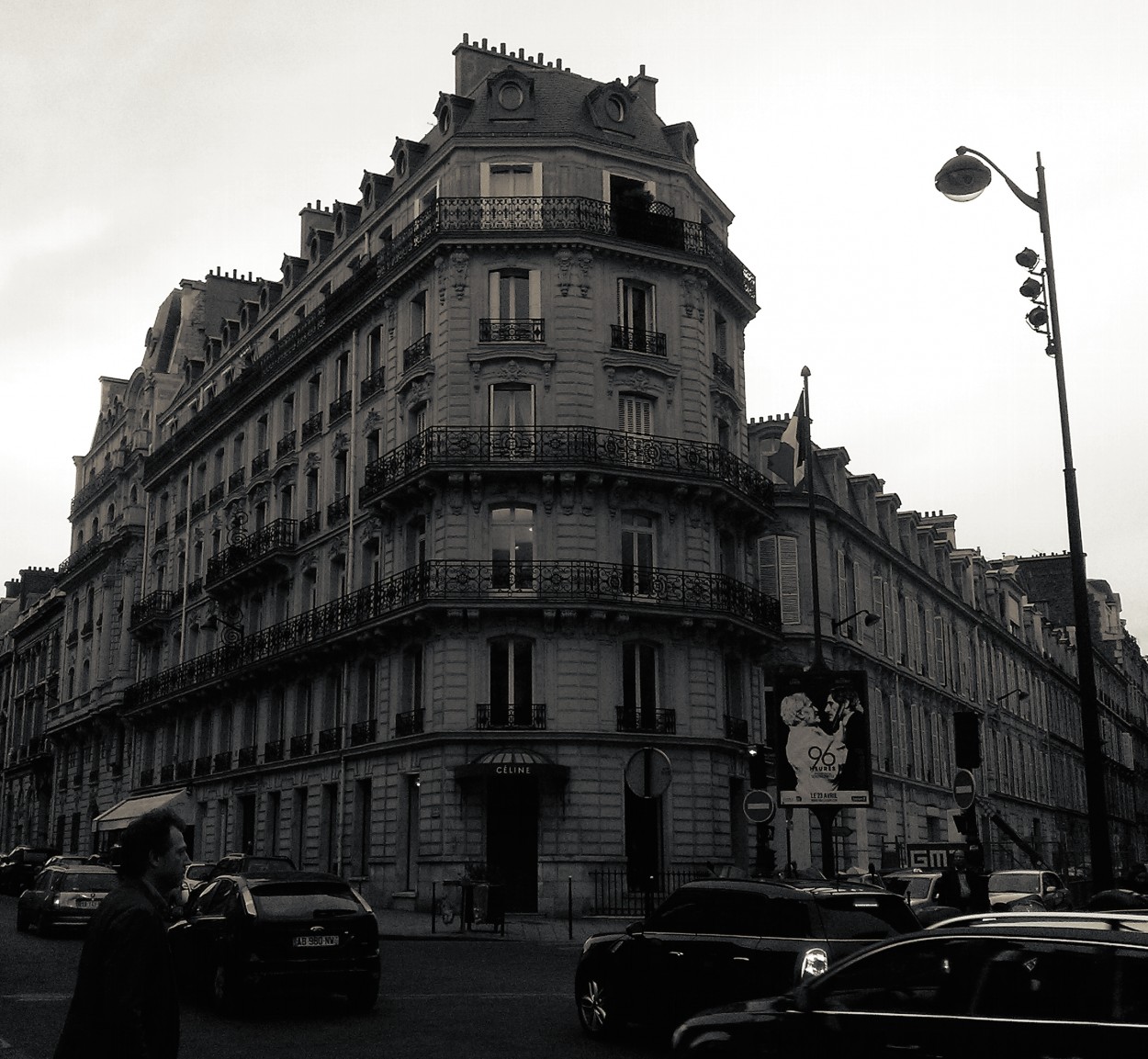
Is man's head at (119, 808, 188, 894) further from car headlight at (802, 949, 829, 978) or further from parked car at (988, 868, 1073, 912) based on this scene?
parked car at (988, 868, 1073, 912)

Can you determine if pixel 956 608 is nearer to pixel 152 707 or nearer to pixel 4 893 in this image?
pixel 152 707

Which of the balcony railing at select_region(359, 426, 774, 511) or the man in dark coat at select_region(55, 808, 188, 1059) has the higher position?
the balcony railing at select_region(359, 426, 774, 511)

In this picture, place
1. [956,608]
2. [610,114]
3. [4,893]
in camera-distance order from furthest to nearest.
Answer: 1. [956,608]
2. [4,893]
3. [610,114]

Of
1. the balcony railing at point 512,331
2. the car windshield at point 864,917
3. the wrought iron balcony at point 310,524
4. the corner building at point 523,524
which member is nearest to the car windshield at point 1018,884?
the corner building at point 523,524

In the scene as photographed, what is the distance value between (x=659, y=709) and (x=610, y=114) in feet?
53.0

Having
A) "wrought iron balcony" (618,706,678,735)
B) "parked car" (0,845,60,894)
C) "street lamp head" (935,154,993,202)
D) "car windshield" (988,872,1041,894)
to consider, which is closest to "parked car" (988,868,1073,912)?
"car windshield" (988,872,1041,894)

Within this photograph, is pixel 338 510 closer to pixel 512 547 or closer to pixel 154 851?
pixel 512 547

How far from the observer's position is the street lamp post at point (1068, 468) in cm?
1534

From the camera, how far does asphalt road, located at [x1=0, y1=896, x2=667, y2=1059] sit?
452 inches

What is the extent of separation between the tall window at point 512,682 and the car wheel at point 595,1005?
20543mm

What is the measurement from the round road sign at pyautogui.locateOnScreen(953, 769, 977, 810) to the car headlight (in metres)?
7.44

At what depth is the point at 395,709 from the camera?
1400 inches

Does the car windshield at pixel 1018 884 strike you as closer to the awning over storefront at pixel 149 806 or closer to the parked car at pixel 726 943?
the parked car at pixel 726 943

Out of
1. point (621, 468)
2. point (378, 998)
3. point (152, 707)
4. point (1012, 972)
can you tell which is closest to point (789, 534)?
point (621, 468)
